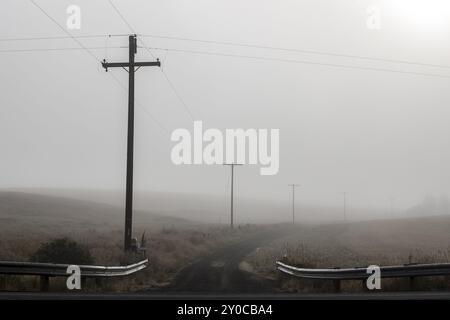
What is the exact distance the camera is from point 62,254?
1862cm

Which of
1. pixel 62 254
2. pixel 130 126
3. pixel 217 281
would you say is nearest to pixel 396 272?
pixel 217 281

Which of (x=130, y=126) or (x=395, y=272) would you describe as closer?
(x=395, y=272)

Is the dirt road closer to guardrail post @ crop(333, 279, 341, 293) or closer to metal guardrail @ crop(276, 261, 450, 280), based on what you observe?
guardrail post @ crop(333, 279, 341, 293)

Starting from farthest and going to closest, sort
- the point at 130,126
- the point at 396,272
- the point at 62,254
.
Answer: the point at 130,126
the point at 62,254
the point at 396,272

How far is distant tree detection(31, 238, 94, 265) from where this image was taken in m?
18.4

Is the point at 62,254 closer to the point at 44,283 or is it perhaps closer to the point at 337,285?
the point at 44,283

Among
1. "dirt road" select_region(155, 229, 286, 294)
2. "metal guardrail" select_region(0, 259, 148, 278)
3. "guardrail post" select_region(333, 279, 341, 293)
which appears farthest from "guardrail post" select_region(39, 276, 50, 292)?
"guardrail post" select_region(333, 279, 341, 293)

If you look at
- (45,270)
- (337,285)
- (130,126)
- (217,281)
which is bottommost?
(217,281)

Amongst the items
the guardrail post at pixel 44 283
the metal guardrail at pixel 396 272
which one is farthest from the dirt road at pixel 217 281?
the guardrail post at pixel 44 283

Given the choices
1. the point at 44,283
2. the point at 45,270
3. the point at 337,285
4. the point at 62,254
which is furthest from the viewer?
the point at 62,254

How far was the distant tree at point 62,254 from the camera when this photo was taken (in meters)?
18.4

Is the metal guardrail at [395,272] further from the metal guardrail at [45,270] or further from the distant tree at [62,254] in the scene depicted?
the distant tree at [62,254]

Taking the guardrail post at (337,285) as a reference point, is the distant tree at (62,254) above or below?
above
